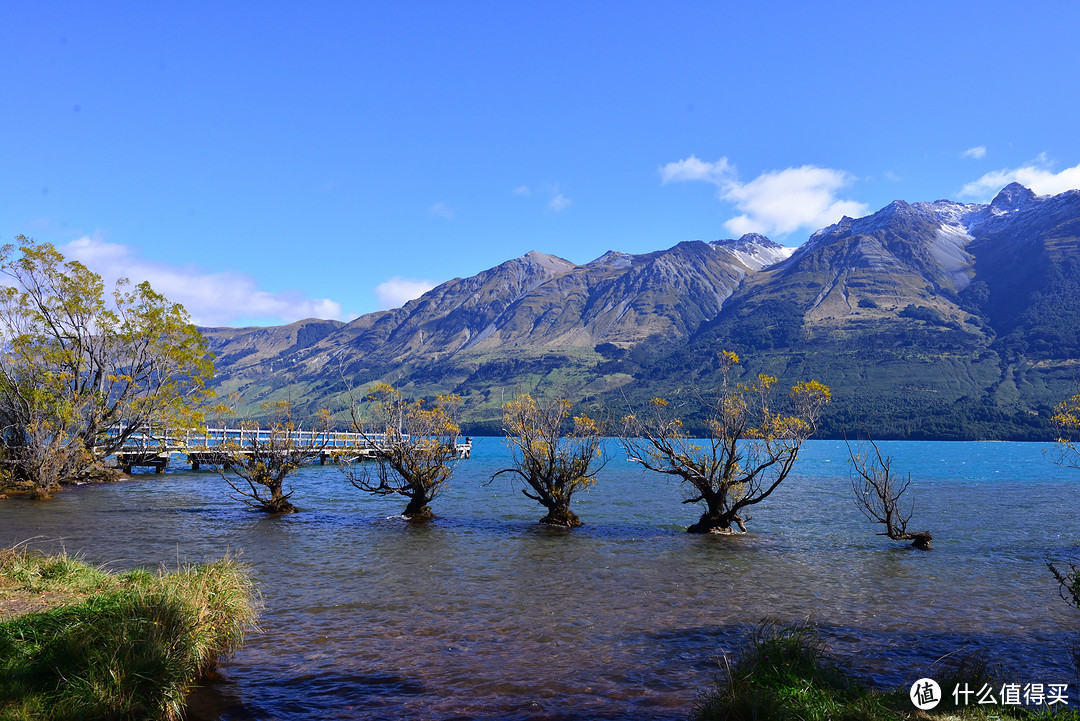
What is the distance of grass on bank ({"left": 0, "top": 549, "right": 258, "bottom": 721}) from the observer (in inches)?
303

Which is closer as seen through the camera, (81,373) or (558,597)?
(558,597)

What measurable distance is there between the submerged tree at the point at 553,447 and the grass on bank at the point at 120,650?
1841 centimetres

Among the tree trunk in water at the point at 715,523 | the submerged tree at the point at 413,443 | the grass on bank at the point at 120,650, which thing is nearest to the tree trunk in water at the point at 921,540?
A: the tree trunk in water at the point at 715,523

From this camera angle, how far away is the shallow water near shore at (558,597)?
10711mm

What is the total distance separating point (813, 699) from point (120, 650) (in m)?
9.29

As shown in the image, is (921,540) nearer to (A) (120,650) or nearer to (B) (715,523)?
(B) (715,523)

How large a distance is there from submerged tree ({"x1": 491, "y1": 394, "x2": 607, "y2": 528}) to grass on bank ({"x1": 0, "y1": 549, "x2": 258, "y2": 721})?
18.4m

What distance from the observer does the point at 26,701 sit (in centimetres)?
752

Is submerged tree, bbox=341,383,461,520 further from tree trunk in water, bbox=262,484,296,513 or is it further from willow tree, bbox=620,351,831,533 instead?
willow tree, bbox=620,351,831,533

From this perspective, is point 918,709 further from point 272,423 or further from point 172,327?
point 172,327

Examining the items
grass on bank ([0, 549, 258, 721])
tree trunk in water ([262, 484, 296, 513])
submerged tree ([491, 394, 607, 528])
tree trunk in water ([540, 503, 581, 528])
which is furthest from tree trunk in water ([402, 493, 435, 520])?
grass on bank ([0, 549, 258, 721])

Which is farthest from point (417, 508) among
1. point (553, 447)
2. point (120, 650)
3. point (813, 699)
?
point (813, 699)

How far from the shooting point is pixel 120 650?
8266 millimetres

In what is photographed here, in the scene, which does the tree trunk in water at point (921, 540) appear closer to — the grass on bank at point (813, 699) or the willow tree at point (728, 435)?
the willow tree at point (728, 435)
